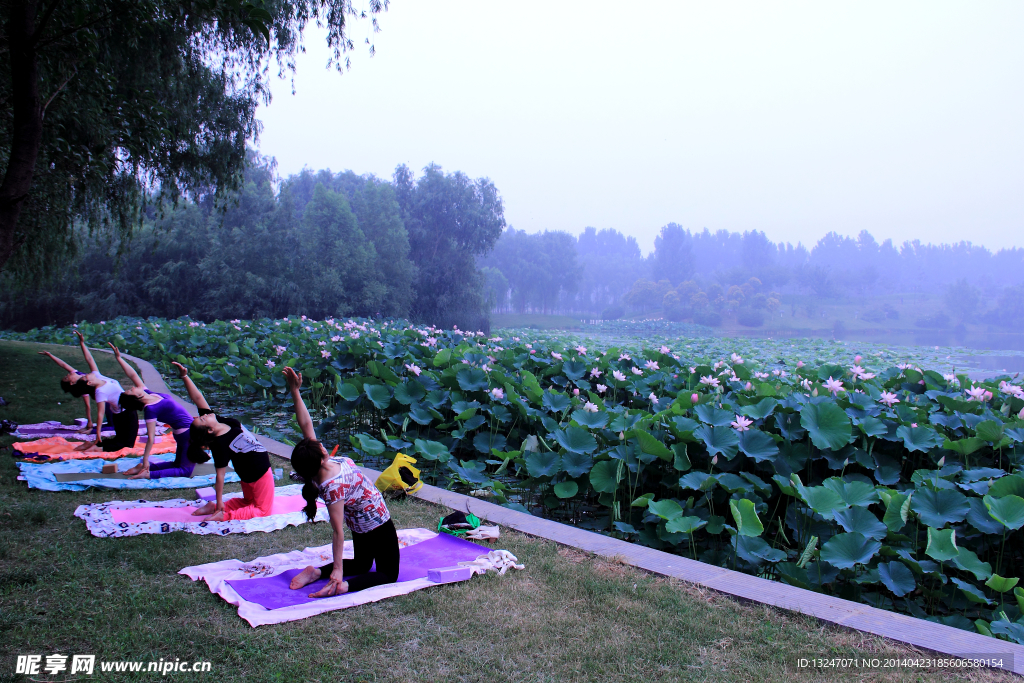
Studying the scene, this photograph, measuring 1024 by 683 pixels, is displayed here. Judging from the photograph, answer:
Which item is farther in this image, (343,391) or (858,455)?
(343,391)

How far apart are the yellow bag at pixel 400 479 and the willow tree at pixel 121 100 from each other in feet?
7.70

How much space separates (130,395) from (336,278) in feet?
65.7

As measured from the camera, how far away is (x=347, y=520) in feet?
8.30

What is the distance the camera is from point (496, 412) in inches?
203

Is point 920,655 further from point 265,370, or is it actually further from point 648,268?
point 648,268

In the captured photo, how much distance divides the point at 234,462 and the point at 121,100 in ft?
13.8

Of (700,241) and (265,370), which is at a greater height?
(700,241)

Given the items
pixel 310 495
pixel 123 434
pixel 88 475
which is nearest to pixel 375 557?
pixel 310 495

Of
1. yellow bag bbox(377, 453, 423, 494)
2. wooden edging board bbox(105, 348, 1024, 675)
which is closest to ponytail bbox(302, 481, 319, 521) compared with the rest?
wooden edging board bbox(105, 348, 1024, 675)

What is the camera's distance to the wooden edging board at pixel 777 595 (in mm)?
2020

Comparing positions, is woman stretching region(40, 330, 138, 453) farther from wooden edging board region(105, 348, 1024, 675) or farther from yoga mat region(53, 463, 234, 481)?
wooden edging board region(105, 348, 1024, 675)

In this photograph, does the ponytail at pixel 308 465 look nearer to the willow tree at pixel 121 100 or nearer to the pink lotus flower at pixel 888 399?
the willow tree at pixel 121 100

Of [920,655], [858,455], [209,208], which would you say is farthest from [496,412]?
[209,208]

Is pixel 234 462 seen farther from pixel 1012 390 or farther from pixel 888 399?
pixel 1012 390
